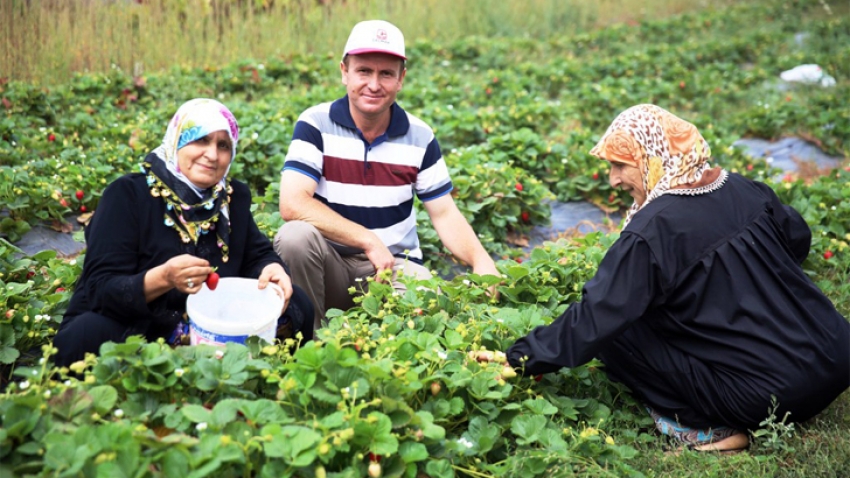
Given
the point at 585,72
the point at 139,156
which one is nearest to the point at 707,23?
the point at 585,72

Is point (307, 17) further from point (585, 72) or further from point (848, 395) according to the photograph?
point (848, 395)

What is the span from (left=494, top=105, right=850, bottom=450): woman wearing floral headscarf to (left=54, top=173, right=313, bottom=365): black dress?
3.79 feet

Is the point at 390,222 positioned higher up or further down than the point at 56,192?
higher up

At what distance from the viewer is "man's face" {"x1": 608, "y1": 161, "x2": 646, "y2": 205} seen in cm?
284

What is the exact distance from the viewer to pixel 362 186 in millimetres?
3506

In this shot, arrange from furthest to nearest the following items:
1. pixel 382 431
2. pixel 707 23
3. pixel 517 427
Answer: pixel 707 23 → pixel 517 427 → pixel 382 431

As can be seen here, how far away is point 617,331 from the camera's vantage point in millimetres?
2588

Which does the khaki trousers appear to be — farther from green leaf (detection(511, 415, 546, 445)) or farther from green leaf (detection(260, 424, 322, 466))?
green leaf (detection(260, 424, 322, 466))

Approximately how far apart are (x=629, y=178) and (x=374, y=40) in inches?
46.8

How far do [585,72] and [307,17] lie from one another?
313cm

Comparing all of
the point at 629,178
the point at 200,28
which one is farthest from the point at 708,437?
the point at 200,28

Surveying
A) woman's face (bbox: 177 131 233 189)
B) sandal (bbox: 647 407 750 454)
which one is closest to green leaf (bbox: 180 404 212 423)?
woman's face (bbox: 177 131 233 189)

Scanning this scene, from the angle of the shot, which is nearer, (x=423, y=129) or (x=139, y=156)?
(x=423, y=129)

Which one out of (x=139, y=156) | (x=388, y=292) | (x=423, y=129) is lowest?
(x=139, y=156)
